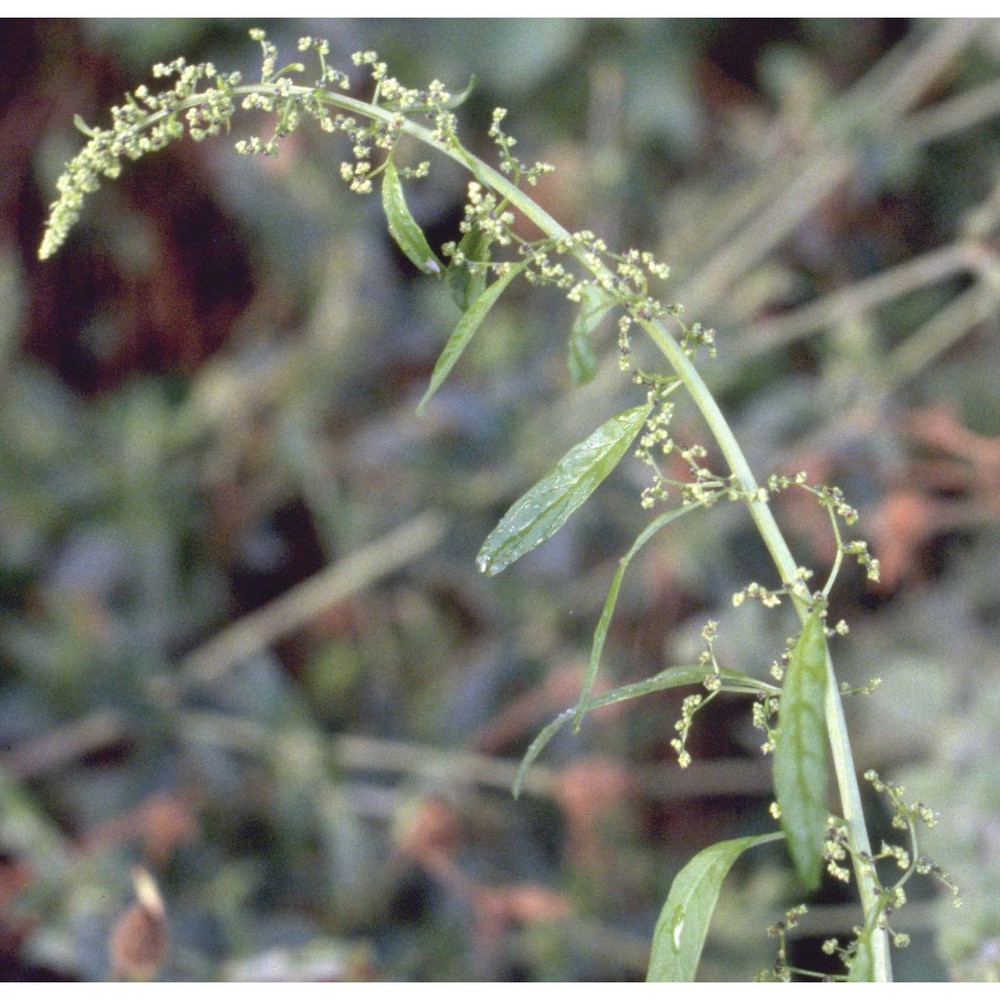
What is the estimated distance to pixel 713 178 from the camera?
1860mm

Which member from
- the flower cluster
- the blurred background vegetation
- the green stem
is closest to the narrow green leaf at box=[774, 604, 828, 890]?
the green stem

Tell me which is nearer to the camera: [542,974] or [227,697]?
[542,974]

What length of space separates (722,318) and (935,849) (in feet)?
2.61

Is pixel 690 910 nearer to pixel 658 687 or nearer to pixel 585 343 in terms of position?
pixel 658 687

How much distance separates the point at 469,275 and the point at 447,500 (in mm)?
944

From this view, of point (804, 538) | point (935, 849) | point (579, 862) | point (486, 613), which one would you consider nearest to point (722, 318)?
point (804, 538)

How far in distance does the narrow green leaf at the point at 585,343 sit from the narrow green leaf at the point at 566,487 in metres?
0.04

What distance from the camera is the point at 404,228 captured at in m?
0.52

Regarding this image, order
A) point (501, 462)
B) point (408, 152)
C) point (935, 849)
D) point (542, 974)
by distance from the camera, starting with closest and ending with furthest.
Answer: point (935, 849), point (542, 974), point (501, 462), point (408, 152)

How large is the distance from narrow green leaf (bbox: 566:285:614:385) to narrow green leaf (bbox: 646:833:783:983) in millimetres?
196

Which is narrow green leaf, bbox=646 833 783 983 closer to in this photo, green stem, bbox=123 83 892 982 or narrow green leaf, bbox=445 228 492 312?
green stem, bbox=123 83 892 982

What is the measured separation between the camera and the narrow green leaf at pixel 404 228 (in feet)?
1.72

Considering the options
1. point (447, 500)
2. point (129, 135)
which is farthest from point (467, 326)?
point (447, 500)

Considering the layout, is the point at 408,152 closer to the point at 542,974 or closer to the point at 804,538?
the point at 804,538
